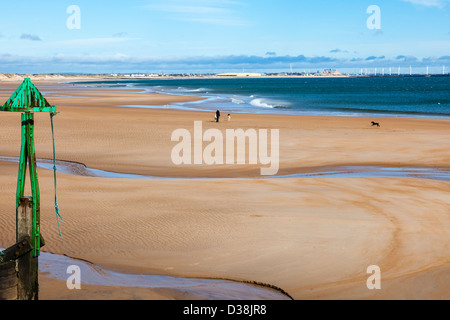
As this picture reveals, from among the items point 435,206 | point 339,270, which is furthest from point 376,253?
point 435,206

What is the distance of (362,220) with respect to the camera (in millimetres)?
11883

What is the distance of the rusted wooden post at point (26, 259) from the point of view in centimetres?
720

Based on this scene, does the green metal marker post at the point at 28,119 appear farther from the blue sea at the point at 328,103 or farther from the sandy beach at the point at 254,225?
the blue sea at the point at 328,103

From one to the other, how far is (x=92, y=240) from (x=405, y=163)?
1358 cm

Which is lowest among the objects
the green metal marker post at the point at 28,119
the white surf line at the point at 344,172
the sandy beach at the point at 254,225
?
the sandy beach at the point at 254,225

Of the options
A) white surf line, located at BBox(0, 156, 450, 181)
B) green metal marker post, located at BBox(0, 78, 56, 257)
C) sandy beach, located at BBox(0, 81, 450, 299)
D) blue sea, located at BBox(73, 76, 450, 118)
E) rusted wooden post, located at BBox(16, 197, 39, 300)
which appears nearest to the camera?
green metal marker post, located at BBox(0, 78, 56, 257)

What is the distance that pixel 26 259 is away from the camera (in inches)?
284

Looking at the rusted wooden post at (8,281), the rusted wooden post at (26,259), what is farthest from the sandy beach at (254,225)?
the rusted wooden post at (8,281)

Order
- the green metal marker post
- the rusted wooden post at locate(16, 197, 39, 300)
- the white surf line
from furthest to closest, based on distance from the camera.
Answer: the white surf line
the rusted wooden post at locate(16, 197, 39, 300)
the green metal marker post

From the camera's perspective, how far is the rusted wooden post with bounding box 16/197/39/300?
7195mm

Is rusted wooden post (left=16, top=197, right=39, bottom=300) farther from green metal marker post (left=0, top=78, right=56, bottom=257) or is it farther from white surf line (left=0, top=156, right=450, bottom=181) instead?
white surf line (left=0, top=156, right=450, bottom=181)

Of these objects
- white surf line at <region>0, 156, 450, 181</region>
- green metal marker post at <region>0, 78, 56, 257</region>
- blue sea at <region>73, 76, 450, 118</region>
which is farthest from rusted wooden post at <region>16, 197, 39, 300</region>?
blue sea at <region>73, 76, 450, 118</region>

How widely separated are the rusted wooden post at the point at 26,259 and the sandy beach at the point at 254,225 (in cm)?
78

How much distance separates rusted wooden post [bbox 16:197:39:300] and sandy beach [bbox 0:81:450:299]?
0.78 metres
